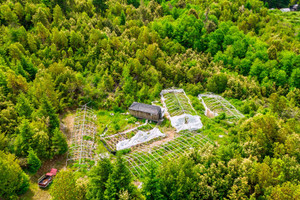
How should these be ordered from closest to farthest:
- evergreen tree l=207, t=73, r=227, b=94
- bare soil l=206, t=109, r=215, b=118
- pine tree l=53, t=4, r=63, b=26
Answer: bare soil l=206, t=109, r=215, b=118 < evergreen tree l=207, t=73, r=227, b=94 < pine tree l=53, t=4, r=63, b=26

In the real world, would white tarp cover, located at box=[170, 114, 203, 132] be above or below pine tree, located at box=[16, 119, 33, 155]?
below

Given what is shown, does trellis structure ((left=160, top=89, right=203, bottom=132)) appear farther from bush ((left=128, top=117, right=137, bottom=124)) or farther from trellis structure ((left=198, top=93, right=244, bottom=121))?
→ bush ((left=128, top=117, right=137, bottom=124))

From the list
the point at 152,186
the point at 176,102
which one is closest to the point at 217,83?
the point at 176,102

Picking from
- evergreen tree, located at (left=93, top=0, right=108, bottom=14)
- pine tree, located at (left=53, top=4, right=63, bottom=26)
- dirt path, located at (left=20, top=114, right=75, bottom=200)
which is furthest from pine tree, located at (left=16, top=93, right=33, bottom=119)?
evergreen tree, located at (left=93, top=0, right=108, bottom=14)

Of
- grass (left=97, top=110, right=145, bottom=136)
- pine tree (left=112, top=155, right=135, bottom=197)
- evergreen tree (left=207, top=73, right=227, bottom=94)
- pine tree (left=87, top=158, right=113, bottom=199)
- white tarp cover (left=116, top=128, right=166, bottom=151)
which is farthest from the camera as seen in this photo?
evergreen tree (left=207, top=73, right=227, bottom=94)

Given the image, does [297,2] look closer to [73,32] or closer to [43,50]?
[73,32]

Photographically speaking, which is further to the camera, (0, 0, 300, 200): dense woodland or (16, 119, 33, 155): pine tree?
(16, 119, 33, 155): pine tree

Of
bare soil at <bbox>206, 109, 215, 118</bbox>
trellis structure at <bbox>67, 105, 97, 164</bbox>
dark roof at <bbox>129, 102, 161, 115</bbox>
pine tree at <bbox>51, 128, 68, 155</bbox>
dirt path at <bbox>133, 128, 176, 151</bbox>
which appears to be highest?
pine tree at <bbox>51, 128, 68, 155</bbox>

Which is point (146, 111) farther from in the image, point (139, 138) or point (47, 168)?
point (47, 168)

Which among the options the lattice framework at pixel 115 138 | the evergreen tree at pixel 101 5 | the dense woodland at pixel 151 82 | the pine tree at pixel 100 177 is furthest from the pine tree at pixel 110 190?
the evergreen tree at pixel 101 5
